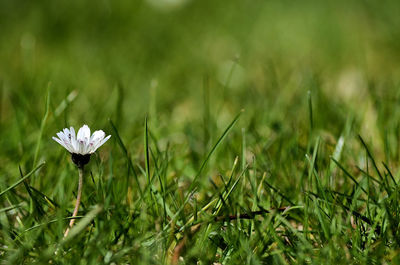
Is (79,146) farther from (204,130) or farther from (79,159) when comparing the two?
(204,130)

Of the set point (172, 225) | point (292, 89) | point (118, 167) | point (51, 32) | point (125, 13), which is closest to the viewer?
point (172, 225)

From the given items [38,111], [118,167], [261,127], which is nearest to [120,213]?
[118,167]

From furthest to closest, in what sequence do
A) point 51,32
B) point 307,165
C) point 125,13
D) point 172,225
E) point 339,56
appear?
point 125,13 < point 51,32 < point 339,56 < point 307,165 < point 172,225

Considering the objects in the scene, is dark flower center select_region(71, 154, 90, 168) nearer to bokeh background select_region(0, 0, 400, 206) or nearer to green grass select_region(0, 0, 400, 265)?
green grass select_region(0, 0, 400, 265)

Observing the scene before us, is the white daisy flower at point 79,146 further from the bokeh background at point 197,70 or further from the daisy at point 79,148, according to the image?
the bokeh background at point 197,70

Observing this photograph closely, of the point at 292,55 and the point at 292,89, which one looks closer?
the point at 292,89

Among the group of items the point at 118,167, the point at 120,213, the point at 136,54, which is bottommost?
the point at 136,54

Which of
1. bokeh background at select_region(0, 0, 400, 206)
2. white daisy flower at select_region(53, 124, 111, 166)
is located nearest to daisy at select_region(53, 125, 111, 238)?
white daisy flower at select_region(53, 124, 111, 166)

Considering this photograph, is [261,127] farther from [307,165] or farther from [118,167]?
[118,167]

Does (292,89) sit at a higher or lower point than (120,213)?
lower
